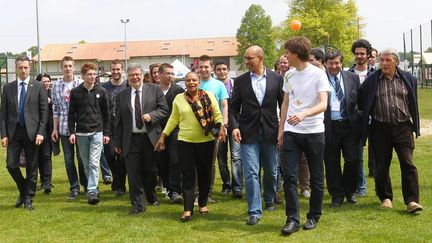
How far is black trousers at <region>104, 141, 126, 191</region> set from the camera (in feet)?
29.6

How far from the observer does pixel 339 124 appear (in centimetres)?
745

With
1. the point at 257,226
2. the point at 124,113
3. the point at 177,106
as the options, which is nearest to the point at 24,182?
the point at 124,113

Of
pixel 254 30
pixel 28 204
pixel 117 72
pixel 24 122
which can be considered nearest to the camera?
pixel 24 122

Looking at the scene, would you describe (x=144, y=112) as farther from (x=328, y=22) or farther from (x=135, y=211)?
(x=328, y=22)

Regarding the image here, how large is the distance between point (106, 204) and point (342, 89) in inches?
150

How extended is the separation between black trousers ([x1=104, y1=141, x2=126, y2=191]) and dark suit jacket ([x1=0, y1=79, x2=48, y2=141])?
1.49 m

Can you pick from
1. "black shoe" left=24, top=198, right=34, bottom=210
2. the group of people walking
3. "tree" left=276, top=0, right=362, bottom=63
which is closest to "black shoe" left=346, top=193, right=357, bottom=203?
the group of people walking

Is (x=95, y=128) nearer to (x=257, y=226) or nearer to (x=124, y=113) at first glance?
(x=124, y=113)

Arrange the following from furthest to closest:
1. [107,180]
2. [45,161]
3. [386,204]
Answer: [107,180], [45,161], [386,204]

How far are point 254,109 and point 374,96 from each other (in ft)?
5.04

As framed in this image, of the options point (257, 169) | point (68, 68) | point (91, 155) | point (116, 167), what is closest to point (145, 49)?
point (116, 167)

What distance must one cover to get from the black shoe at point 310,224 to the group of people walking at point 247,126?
0.02m

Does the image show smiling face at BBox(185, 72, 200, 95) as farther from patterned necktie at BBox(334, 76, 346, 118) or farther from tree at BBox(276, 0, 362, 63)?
tree at BBox(276, 0, 362, 63)

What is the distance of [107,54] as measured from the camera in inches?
4151
